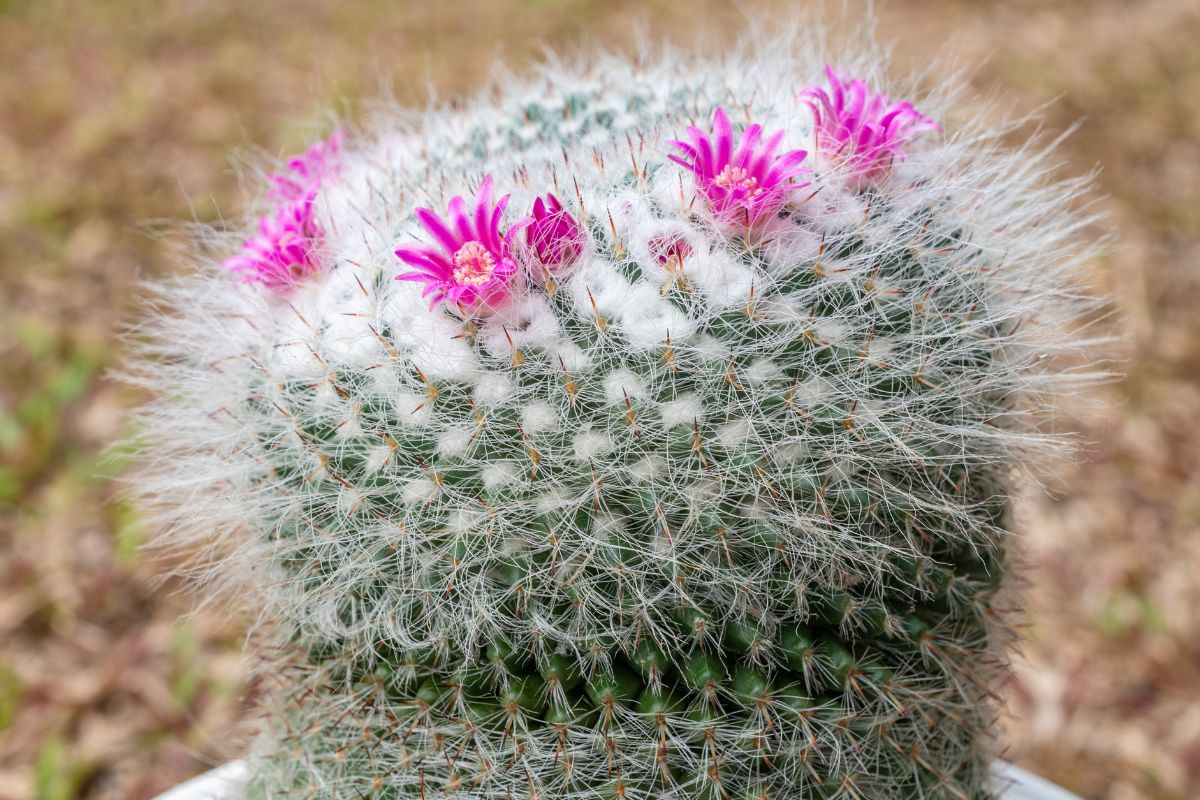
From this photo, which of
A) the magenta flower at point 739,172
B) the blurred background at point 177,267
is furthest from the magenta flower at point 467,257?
the blurred background at point 177,267

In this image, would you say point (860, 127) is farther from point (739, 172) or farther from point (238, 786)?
point (238, 786)

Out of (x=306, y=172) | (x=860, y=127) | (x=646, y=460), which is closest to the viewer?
(x=646, y=460)

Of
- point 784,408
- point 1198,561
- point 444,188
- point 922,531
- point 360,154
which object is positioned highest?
point 360,154

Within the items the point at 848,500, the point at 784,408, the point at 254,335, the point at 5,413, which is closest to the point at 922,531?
the point at 848,500

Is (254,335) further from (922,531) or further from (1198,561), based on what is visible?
(1198,561)

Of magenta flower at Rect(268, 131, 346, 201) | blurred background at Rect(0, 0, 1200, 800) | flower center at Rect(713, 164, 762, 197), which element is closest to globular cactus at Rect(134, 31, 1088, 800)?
flower center at Rect(713, 164, 762, 197)

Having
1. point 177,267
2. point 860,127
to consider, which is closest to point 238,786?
point 860,127

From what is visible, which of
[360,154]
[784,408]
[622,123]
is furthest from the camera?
[360,154]

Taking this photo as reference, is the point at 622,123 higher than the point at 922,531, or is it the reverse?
the point at 622,123
